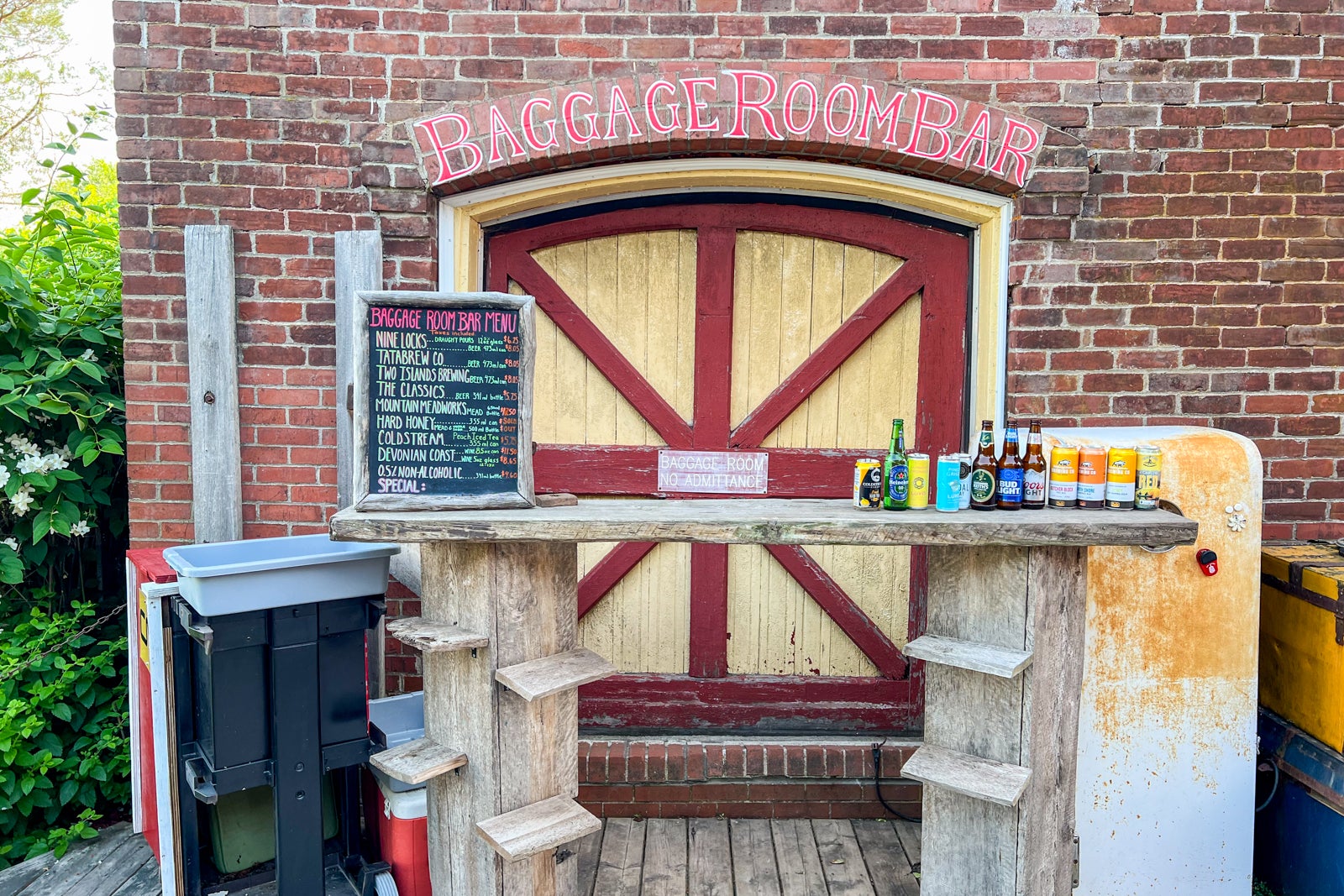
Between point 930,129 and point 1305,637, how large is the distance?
2.29m

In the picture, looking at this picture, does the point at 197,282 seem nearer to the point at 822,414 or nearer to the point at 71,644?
the point at 71,644

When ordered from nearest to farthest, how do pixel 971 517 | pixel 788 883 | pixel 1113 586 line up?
pixel 971 517 < pixel 1113 586 < pixel 788 883

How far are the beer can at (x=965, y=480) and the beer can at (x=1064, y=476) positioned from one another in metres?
0.27

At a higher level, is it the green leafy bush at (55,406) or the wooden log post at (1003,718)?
the green leafy bush at (55,406)

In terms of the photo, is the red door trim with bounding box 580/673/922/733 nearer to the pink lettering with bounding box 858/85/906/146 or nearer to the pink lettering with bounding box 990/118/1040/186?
the pink lettering with bounding box 990/118/1040/186

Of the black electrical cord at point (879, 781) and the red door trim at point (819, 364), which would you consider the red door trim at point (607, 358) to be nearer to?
the red door trim at point (819, 364)

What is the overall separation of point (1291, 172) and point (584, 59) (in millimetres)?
2889

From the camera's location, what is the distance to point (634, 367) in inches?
146

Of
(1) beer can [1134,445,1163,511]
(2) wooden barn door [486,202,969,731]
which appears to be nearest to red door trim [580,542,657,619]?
(2) wooden barn door [486,202,969,731]

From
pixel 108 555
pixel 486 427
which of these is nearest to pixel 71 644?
pixel 108 555

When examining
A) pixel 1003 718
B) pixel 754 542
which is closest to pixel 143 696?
pixel 754 542

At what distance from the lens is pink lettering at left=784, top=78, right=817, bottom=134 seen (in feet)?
10.7

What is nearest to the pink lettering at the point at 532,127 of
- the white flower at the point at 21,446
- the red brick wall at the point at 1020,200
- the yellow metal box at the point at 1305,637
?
the red brick wall at the point at 1020,200

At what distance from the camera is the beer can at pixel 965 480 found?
2.52 m
